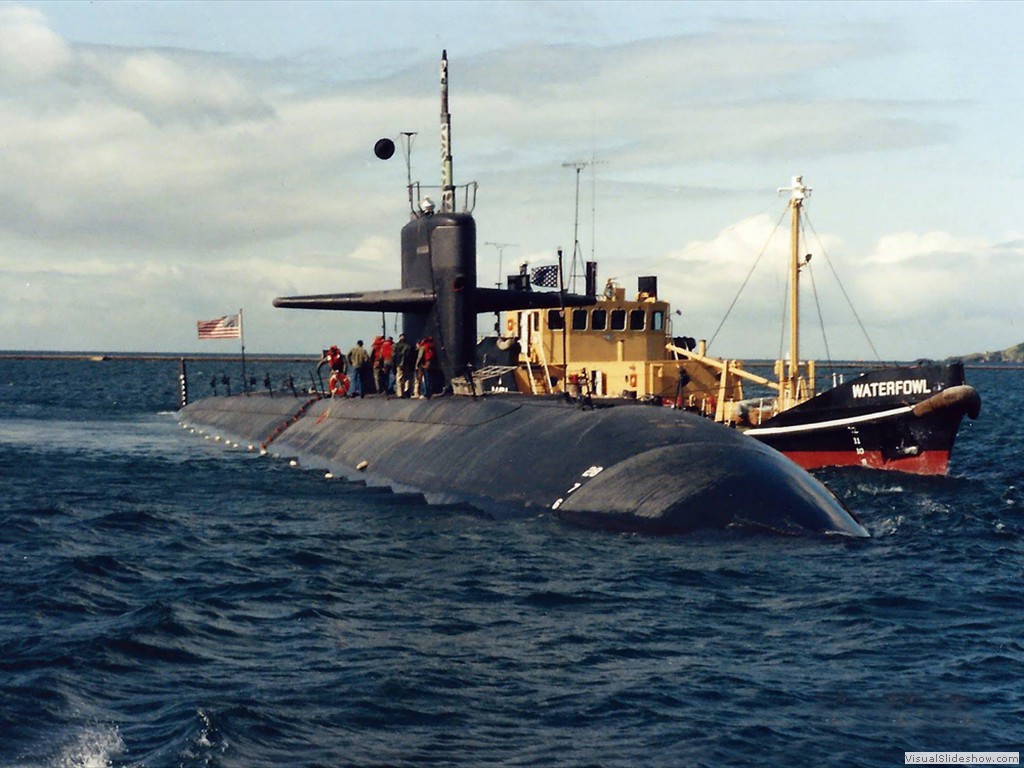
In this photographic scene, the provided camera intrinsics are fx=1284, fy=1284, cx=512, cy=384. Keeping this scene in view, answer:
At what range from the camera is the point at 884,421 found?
1217 inches

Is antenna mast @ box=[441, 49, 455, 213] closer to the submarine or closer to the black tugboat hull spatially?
the submarine

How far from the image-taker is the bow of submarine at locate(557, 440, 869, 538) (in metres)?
16.4

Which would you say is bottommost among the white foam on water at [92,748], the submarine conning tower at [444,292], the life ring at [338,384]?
the white foam on water at [92,748]

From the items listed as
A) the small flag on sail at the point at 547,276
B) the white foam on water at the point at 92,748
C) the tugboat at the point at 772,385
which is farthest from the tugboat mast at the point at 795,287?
the white foam on water at the point at 92,748

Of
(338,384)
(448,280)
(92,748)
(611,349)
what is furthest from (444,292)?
(92,748)

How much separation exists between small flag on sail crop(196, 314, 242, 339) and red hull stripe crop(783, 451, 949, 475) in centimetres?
2265

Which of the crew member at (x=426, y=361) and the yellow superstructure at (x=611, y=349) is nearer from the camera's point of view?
the crew member at (x=426, y=361)

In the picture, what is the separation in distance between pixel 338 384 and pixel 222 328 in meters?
15.0

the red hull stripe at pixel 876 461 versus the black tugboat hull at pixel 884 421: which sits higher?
the black tugboat hull at pixel 884 421

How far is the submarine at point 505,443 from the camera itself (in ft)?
55.2

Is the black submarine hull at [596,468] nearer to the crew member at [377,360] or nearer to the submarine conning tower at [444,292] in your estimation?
the submarine conning tower at [444,292]

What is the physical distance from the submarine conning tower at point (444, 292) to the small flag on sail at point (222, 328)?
59.3 feet

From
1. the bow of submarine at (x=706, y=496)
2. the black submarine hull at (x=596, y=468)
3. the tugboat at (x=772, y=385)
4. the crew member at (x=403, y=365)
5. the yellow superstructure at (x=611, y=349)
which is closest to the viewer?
the bow of submarine at (x=706, y=496)

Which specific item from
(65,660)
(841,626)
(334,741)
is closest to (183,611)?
(65,660)
